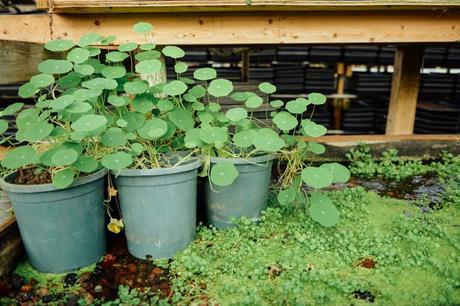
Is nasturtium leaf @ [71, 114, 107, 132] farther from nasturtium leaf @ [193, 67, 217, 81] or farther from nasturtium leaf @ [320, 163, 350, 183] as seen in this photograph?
nasturtium leaf @ [320, 163, 350, 183]

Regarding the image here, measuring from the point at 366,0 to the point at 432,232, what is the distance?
1.70 m

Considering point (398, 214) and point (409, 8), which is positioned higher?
point (409, 8)

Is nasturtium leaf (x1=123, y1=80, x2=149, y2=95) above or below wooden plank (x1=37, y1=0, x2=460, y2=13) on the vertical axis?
below

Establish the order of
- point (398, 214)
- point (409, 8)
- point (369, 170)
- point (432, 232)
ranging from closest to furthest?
point (432, 232)
point (398, 214)
point (409, 8)
point (369, 170)

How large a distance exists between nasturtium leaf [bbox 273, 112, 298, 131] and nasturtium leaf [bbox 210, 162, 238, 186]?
1.41 ft

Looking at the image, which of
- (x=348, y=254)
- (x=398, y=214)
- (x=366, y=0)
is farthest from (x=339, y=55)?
(x=348, y=254)

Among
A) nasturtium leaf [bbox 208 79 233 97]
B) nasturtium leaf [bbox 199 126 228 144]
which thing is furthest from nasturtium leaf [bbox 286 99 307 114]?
nasturtium leaf [bbox 199 126 228 144]

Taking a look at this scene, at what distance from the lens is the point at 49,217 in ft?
6.02

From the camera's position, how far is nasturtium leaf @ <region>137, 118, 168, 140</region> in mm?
2025

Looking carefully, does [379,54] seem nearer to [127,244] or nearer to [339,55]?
[339,55]

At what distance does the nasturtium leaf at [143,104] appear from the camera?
2184 millimetres

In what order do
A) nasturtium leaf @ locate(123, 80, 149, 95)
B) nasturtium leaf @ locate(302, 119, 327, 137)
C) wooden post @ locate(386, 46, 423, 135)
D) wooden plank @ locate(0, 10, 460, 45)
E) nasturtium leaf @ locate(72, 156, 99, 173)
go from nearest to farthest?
nasturtium leaf @ locate(72, 156, 99, 173) → nasturtium leaf @ locate(123, 80, 149, 95) → nasturtium leaf @ locate(302, 119, 327, 137) → wooden plank @ locate(0, 10, 460, 45) → wooden post @ locate(386, 46, 423, 135)

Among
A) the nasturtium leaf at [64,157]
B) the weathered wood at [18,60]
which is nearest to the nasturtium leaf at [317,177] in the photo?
the nasturtium leaf at [64,157]

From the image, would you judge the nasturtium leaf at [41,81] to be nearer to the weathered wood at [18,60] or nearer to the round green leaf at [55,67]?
the round green leaf at [55,67]
